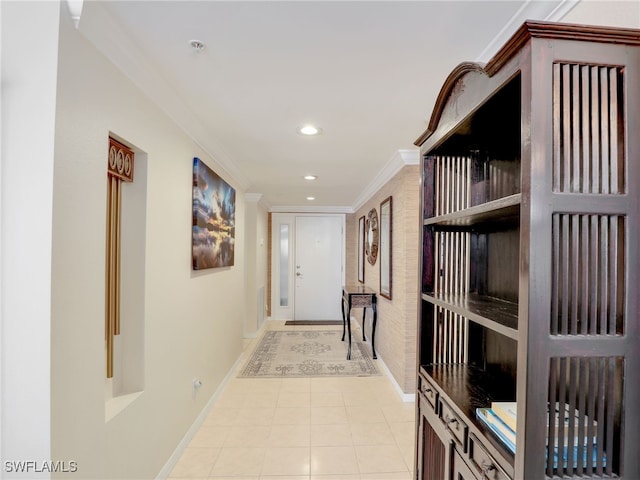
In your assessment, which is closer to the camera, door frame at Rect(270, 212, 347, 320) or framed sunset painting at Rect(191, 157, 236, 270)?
framed sunset painting at Rect(191, 157, 236, 270)

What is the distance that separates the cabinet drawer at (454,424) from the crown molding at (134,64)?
198 cm

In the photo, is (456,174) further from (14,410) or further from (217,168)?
(217,168)

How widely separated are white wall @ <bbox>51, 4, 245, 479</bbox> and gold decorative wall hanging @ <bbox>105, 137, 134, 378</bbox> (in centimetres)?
10

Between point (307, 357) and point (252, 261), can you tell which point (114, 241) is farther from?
point (252, 261)

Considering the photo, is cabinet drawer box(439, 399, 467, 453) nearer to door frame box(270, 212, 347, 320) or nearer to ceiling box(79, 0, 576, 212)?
ceiling box(79, 0, 576, 212)

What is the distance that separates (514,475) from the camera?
825 mm

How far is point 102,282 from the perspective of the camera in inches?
54.9

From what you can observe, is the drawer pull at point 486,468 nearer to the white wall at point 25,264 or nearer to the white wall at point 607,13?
the white wall at point 607,13

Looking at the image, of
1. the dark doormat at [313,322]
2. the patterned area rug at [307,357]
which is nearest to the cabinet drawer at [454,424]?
the patterned area rug at [307,357]

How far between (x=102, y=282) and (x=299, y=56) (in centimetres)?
132

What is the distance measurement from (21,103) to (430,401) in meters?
1.94

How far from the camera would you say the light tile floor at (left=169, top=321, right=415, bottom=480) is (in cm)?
212

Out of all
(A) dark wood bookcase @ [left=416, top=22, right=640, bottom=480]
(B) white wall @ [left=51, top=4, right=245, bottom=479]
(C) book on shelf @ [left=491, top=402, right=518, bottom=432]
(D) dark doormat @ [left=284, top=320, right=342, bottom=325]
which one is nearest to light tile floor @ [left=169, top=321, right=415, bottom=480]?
(B) white wall @ [left=51, top=4, right=245, bottom=479]

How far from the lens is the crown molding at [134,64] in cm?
123
